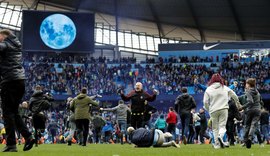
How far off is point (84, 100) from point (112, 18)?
50.6 meters

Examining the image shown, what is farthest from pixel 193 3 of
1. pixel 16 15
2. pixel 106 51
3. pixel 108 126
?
pixel 108 126

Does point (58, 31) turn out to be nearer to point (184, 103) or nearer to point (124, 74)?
point (124, 74)

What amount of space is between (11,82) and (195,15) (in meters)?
52.8

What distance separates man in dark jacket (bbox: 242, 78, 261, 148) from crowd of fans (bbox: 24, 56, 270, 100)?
3876cm

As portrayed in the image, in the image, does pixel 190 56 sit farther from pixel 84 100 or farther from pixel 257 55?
pixel 84 100

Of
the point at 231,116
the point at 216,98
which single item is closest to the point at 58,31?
the point at 231,116

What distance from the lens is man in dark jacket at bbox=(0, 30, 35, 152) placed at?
38.7ft

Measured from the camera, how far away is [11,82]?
1182cm

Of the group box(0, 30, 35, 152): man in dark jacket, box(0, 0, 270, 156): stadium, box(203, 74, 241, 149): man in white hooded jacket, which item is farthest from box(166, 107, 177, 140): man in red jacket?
box(0, 30, 35, 152): man in dark jacket

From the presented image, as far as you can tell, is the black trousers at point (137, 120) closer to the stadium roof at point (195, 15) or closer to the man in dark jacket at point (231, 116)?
the man in dark jacket at point (231, 116)

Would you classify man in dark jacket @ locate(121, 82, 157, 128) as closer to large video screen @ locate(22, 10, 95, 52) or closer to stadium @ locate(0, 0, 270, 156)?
stadium @ locate(0, 0, 270, 156)

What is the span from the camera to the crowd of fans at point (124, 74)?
56.2 metres

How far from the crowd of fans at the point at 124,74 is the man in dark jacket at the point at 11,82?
43.0m

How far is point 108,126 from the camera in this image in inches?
1344
